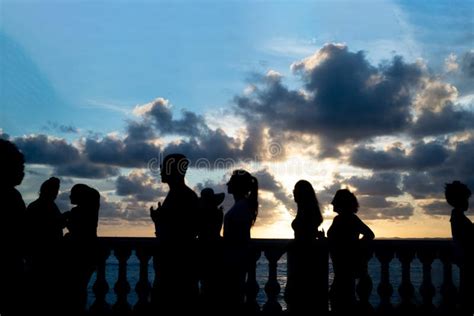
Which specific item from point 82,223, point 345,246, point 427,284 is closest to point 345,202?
point 345,246

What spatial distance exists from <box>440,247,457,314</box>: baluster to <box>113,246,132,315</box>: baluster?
4.85 metres

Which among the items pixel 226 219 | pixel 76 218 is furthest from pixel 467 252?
pixel 76 218

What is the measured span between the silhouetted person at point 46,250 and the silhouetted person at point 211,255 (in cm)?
181

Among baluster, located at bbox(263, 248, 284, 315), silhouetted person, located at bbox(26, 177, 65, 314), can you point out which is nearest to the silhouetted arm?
baluster, located at bbox(263, 248, 284, 315)

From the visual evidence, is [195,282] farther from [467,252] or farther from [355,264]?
[467,252]

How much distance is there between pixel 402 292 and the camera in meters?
7.86

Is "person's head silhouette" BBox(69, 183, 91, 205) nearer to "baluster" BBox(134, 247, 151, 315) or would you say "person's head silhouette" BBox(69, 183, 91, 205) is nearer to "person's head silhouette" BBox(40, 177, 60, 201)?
"person's head silhouette" BBox(40, 177, 60, 201)

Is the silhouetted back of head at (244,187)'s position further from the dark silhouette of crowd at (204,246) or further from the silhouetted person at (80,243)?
the silhouetted person at (80,243)

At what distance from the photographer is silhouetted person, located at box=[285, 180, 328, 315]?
6.38 m

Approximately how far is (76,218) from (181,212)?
1.82 metres

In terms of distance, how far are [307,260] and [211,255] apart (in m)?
1.27

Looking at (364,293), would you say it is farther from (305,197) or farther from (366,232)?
(305,197)

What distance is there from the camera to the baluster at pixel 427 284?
25.9 feet

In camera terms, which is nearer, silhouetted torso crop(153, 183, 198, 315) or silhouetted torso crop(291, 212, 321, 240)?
silhouetted torso crop(153, 183, 198, 315)
